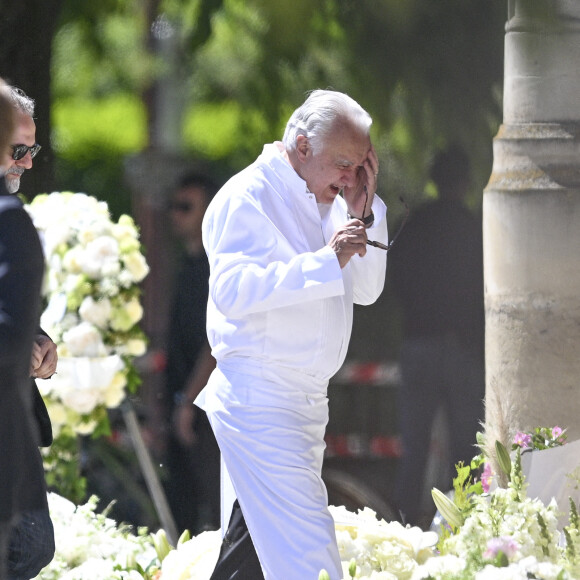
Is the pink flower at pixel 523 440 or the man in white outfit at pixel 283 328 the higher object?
the man in white outfit at pixel 283 328

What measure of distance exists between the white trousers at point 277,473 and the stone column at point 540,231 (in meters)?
0.77

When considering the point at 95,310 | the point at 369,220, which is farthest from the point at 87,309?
the point at 369,220

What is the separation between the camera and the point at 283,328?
3307 millimetres

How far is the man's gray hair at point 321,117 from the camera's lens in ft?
11.0

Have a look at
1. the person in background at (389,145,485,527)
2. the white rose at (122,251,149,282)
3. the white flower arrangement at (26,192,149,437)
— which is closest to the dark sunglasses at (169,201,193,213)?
the white flower arrangement at (26,192,149,437)

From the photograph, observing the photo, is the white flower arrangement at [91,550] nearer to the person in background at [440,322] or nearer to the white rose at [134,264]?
the white rose at [134,264]

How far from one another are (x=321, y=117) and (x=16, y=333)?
1283 millimetres

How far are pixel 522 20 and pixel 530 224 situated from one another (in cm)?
69

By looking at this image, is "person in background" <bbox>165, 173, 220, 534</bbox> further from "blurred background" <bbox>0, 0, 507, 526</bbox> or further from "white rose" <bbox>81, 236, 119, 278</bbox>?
"white rose" <bbox>81, 236, 119, 278</bbox>

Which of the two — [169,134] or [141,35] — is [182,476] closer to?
[169,134]

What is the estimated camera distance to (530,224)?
4.02m

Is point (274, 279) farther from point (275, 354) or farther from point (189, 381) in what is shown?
point (189, 381)

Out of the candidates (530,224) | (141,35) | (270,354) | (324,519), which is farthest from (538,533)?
(141,35)

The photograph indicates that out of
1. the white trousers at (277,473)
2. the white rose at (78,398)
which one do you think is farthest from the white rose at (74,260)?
the white trousers at (277,473)
